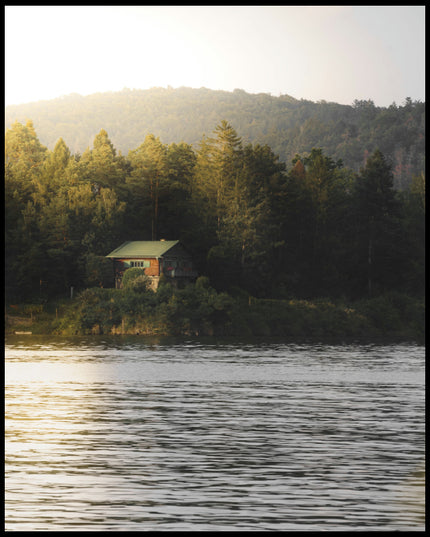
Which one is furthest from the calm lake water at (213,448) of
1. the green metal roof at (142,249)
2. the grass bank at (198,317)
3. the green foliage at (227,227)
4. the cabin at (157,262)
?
the green metal roof at (142,249)

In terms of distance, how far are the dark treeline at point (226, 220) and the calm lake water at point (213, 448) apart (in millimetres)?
56755

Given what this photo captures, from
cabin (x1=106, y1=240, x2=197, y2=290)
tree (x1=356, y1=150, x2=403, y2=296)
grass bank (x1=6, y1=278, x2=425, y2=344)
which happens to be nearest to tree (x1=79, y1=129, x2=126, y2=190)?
cabin (x1=106, y1=240, x2=197, y2=290)

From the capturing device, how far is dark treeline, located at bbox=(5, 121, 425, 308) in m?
119

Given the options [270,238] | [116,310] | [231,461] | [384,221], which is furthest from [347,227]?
[231,461]

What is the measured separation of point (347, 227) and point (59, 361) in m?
76.9

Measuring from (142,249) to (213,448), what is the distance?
9296 centimetres

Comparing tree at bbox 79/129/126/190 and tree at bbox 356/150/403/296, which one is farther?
tree at bbox 79/129/126/190

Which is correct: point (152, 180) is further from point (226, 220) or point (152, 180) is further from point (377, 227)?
point (377, 227)

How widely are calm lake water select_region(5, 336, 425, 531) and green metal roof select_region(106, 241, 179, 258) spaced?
5628 centimetres

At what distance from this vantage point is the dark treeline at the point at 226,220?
392 ft

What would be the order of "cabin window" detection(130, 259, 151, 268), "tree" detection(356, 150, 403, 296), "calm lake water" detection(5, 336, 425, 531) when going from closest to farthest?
"calm lake water" detection(5, 336, 425, 531) < "cabin window" detection(130, 259, 151, 268) < "tree" detection(356, 150, 403, 296)

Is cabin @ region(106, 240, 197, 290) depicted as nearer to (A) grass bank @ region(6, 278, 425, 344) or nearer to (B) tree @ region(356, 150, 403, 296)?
(A) grass bank @ region(6, 278, 425, 344)

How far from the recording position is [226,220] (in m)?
124

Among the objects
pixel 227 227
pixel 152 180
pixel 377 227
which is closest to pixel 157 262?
pixel 227 227
